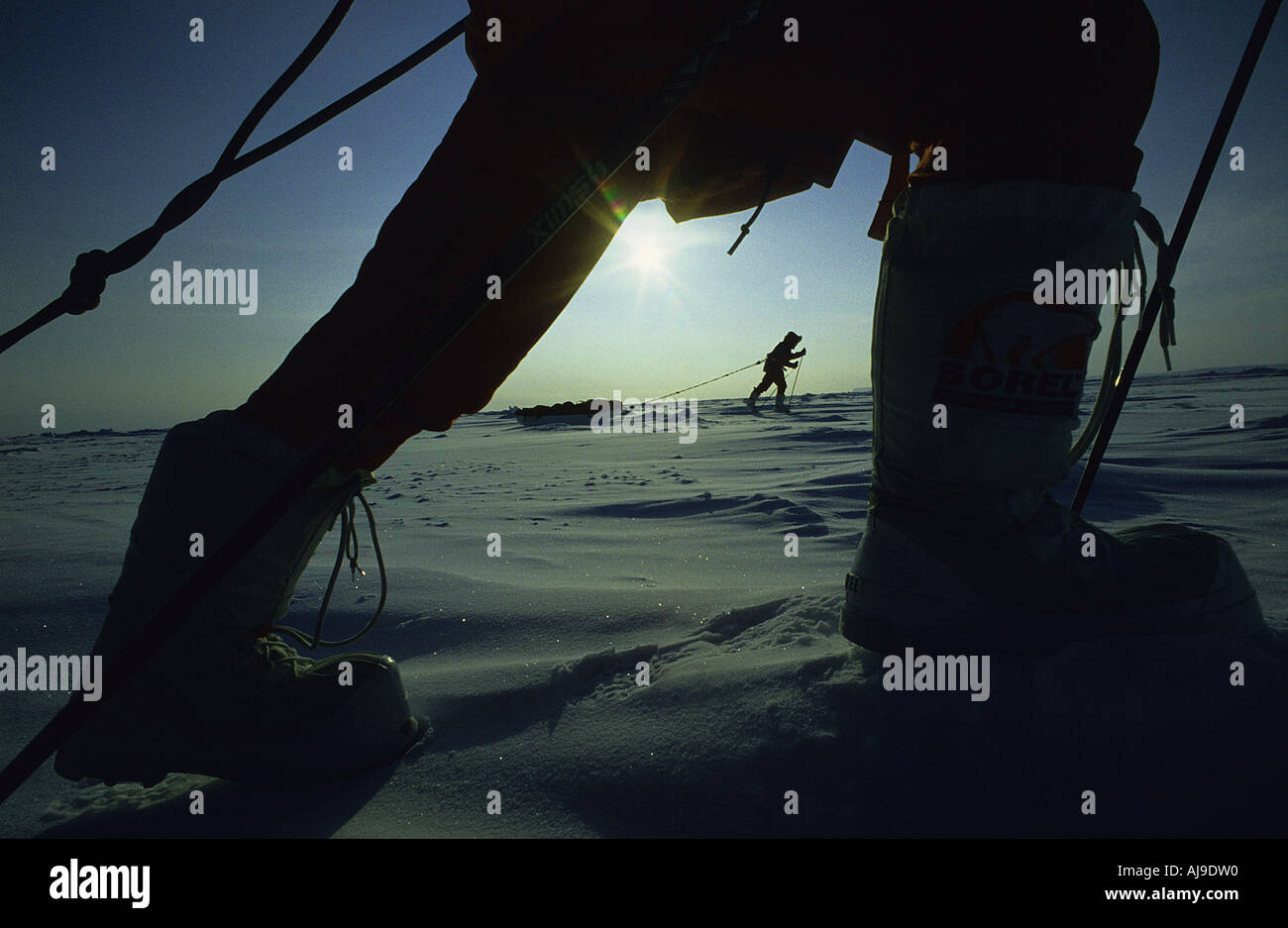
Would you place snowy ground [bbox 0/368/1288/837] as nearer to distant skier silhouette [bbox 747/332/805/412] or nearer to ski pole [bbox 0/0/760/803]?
ski pole [bbox 0/0/760/803]

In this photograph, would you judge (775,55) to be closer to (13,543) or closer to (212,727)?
(212,727)

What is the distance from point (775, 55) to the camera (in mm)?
756

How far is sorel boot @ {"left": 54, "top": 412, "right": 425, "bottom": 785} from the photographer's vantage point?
0.69 m

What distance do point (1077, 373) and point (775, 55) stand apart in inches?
22.5

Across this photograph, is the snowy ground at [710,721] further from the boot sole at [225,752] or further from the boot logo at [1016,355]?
the boot logo at [1016,355]

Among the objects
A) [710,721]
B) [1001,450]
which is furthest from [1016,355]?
[710,721]

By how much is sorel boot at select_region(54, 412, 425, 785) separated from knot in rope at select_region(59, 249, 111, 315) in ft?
0.78

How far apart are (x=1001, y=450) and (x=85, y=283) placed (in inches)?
47.2

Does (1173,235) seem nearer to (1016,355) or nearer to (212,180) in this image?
(1016,355)

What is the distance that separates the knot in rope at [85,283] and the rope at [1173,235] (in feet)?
4.64

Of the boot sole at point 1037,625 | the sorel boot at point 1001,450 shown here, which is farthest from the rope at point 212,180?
the boot sole at point 1037,625

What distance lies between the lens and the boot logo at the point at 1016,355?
74cm

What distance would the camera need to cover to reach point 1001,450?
766mm
